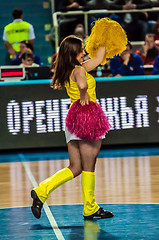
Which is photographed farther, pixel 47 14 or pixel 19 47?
pixel 47 14

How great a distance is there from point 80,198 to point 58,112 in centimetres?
393

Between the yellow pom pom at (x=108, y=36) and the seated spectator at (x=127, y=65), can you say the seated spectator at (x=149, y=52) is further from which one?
the yellow pom pom at (x=108, y=36)

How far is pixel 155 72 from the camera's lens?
451 inches

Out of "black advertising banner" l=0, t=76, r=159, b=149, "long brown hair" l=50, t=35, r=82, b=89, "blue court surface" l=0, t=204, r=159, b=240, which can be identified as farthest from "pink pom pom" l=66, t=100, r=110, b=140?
"black advertising banner" l=0, t=76, r=159, b=149

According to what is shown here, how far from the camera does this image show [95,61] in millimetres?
5871

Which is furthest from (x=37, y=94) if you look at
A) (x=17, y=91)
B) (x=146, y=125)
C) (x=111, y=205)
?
(x=111, y=205)

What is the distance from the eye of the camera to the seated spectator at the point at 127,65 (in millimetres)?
11422

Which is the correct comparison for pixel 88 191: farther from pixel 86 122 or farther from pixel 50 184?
pixel 86 122

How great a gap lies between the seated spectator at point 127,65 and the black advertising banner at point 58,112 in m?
0.58

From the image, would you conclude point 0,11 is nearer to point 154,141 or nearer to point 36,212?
point 154,141

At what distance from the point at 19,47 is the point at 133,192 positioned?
726 cm

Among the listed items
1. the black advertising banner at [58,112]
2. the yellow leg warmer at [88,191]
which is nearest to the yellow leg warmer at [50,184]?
the yellow leg warmer at [88,191]

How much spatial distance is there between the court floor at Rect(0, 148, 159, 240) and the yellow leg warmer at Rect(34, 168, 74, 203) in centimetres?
28

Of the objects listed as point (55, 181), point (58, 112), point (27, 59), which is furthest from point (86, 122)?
point (27, 59)
